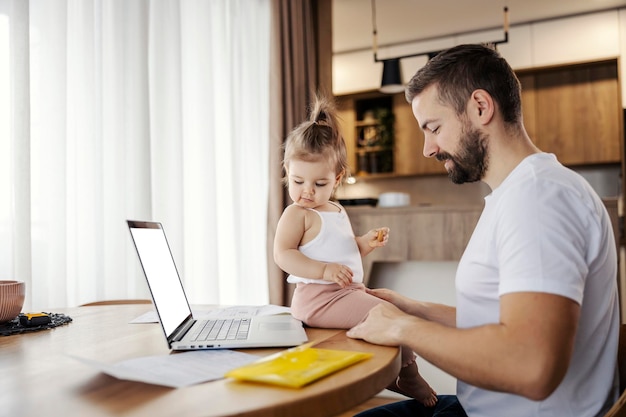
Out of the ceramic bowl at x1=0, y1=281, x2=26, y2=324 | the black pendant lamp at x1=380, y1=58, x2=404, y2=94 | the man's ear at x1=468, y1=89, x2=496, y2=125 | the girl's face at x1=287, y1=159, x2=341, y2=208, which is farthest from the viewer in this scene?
the black pendant lamp at x1=380, y1=58, x2=404, y2=94

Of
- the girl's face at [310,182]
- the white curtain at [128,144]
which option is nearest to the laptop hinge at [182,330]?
the girl's face at [310,182]

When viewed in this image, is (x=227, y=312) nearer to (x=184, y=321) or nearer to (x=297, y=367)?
(x=184, y=321)

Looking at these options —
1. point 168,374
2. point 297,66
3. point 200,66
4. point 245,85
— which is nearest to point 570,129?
point 297,66

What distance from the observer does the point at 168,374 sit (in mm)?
846

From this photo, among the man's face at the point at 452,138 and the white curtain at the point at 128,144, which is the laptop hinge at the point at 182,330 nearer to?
the man's face at the point at 452,138

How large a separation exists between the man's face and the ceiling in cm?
398

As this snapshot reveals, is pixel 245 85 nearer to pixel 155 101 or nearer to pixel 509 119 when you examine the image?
pixel 155 101

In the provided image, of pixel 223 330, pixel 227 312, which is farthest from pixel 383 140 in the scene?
pixel 223 330

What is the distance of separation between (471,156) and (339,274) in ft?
1.27

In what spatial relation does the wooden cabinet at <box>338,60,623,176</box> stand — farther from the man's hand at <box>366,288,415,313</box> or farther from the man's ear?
the man's ear

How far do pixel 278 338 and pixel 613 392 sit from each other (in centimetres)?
64

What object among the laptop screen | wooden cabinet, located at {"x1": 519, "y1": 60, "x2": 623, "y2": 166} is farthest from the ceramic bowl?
wooden cabinet, located at {"x1": 519, "y1": 60, "x2": 623, "y2": 166}

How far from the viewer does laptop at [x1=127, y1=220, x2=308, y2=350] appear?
1.03 metres

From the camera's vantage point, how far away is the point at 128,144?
2.43 metres
